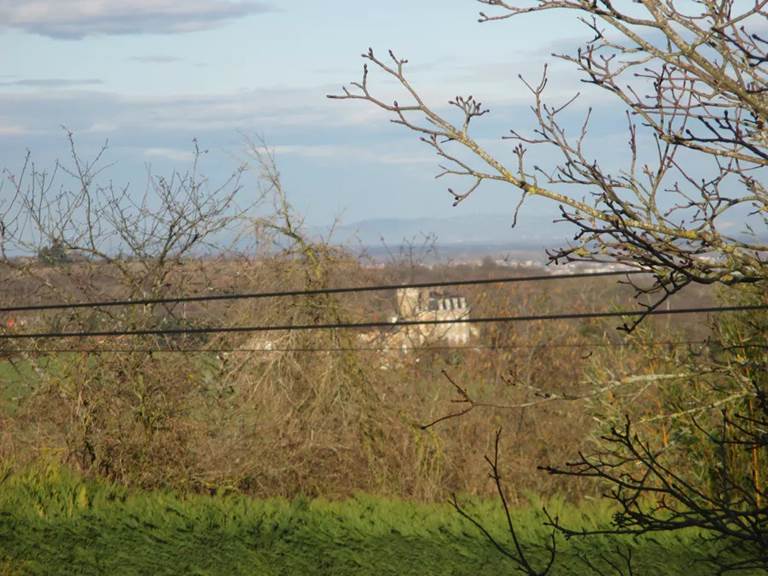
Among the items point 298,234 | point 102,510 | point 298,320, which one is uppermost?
point 298,234

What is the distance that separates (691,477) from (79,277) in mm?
7160

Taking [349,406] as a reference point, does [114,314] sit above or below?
above

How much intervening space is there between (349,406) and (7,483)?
13.3 ft

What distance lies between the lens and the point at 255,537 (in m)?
10.1

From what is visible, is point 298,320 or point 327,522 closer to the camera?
point 327,522

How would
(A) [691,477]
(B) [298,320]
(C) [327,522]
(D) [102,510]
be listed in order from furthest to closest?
(B) [298,320]
(A) [691,477]
(D) [102,510]
(C) [327,522]

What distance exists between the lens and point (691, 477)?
12.0 m

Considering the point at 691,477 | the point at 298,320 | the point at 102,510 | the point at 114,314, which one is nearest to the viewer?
the point at 102,510

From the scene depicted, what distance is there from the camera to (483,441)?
14.6m

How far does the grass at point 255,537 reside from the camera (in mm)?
9289

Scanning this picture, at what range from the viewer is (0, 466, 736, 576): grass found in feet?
30.5

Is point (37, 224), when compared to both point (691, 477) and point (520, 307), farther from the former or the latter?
point (520, 307)

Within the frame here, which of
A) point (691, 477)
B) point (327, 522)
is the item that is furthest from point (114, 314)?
point (691, 477)

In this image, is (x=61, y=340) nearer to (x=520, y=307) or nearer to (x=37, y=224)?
(x=37, y=224)
